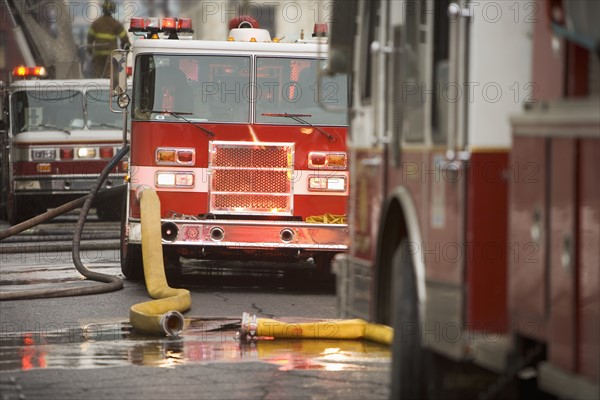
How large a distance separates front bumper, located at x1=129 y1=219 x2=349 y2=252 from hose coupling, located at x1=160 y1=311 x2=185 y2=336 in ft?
10.1

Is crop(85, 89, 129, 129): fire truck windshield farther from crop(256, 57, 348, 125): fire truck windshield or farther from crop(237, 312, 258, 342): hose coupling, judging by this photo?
crop(237, 312, 258, 342): hose coupling

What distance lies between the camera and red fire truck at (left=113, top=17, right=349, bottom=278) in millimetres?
14211

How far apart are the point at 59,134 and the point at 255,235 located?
377 inches

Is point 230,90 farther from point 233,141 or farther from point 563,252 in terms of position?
point 563,252

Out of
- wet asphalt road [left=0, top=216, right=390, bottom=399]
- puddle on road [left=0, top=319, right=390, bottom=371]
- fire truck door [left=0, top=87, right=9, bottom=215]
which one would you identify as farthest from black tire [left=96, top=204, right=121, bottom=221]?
puddle on road [left=0, top=319, right=390, bottom=371]

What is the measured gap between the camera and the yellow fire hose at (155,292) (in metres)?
10.8

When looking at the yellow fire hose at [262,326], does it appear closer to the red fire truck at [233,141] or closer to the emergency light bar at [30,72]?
the red fire truck at [233,141]

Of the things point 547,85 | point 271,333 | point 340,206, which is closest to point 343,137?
point 340,206

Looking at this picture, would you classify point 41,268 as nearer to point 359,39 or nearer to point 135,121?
point 135,121

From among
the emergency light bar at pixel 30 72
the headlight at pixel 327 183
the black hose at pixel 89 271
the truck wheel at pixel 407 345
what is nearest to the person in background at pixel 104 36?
the emergency light bar at pixel 30 72

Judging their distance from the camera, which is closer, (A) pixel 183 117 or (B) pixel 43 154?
(A) pixel 183 117

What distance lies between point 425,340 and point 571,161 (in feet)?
4.50

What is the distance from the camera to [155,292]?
42.4 ft

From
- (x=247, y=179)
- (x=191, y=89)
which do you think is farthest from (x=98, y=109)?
(x=247, y=179)
